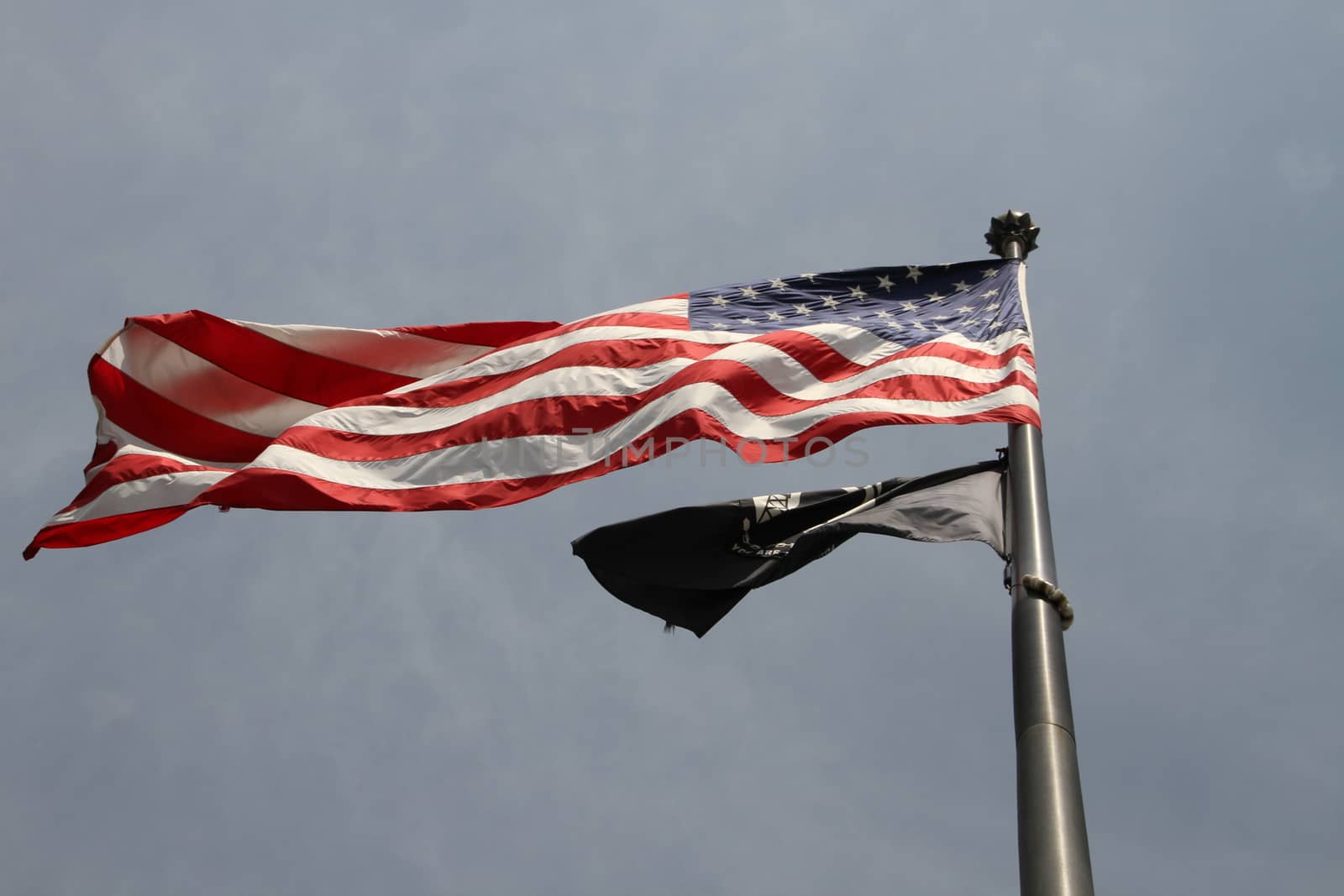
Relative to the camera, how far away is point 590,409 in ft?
45.4

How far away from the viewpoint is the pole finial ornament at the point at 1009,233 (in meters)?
15.0

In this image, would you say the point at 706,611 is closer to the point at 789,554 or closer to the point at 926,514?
the point at 789,554

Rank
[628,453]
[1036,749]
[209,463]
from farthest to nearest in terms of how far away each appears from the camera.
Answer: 1. [209,463]
2. [628,453]
3. [1036,749]

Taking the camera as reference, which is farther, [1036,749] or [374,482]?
[374,482]

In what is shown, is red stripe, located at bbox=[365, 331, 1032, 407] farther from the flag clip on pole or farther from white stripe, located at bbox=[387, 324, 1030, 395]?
the flag clip on pole

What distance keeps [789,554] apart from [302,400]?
6396 mm

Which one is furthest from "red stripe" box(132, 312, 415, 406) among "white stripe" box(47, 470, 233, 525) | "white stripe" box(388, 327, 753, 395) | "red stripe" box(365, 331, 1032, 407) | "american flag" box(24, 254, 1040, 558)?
"white stripe" box(47, 470, 233, 525)

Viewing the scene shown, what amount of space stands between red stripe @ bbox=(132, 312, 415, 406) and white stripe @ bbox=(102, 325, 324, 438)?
81 millimetres

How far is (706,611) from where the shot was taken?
12.5m

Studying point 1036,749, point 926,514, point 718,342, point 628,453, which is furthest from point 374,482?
point 1036,749

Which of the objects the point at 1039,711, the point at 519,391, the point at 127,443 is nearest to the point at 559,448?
the point at 519,391

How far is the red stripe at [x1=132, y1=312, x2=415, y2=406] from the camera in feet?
52.4

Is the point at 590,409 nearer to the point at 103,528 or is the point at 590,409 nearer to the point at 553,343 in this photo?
the point at 553,343

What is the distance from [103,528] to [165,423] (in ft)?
6.50
